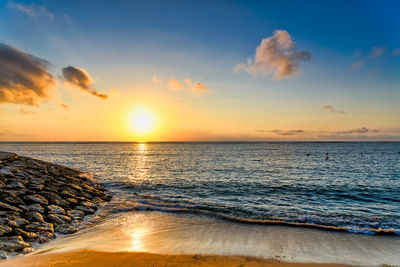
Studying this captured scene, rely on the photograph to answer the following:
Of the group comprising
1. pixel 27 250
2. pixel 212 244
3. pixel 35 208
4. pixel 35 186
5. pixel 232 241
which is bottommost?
pixel 232 241

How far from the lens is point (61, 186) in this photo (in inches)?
680

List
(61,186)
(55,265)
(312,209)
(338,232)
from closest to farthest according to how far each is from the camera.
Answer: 1. (55,265)
2. (338,232)
3. (312,209)
4. (61,186)

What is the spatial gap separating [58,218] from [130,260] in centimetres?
662

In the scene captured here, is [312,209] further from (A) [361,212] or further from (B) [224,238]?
(B) [224,238]

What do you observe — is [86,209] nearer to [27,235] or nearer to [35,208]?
[35,208]

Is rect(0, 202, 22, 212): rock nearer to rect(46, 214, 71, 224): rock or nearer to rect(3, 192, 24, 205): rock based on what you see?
rect(3, 192, 24, 205): rock

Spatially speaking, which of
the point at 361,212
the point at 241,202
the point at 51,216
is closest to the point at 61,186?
the point at 51,216

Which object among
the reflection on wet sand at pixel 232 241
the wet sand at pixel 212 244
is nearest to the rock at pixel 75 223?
the wet sand at pixel 212 244

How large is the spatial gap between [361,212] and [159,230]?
1334cm

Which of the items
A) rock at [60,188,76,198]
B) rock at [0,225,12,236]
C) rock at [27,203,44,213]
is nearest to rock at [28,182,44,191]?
rock at [60,188,76,198]

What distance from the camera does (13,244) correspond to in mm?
7391

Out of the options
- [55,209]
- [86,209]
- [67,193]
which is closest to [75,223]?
[55,209]

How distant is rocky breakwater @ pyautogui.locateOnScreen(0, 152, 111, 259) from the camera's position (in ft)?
26.6

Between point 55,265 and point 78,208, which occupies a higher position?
point 55,265
